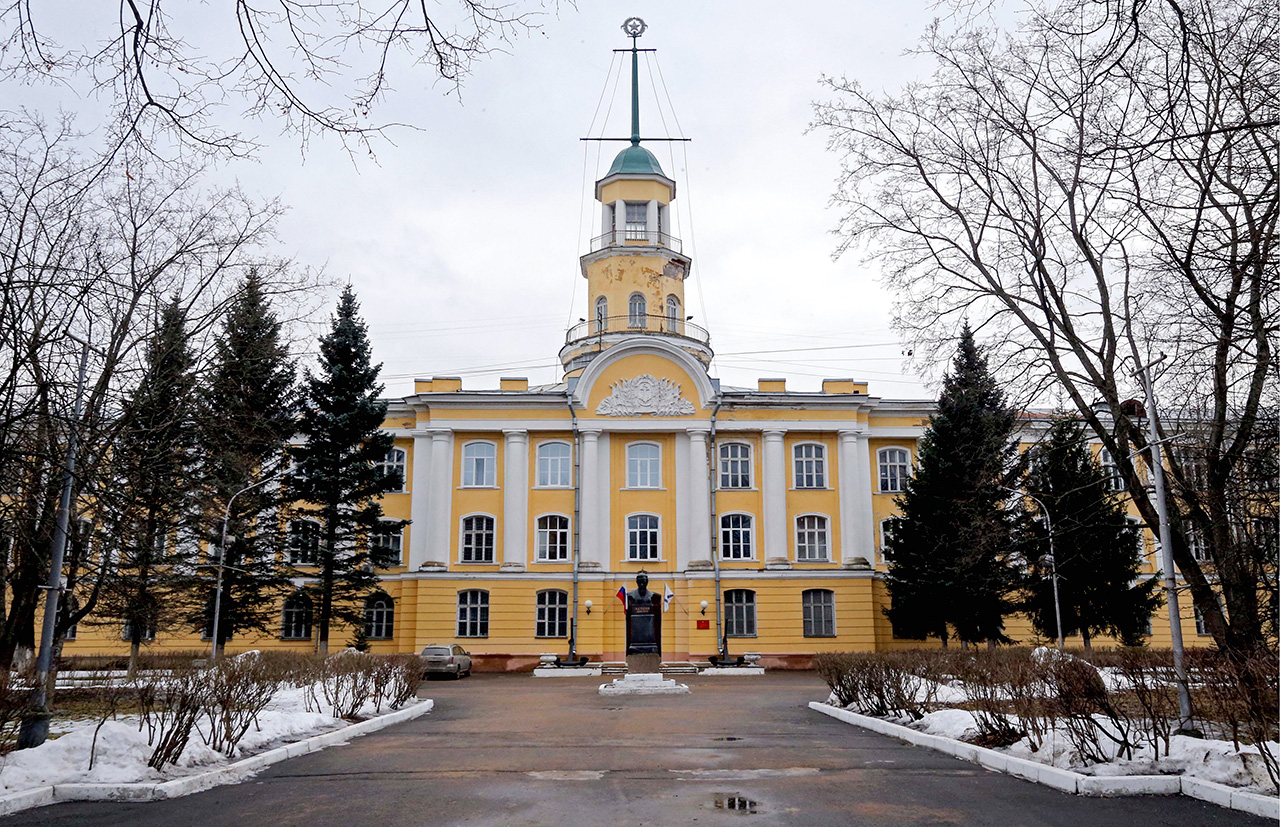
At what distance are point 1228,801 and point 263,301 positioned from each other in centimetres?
1793

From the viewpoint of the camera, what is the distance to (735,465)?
4219 cm

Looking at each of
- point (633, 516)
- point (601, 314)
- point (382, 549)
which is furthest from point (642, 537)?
point (601, 314)

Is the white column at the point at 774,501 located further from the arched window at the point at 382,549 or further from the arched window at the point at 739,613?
the arched window at the point at 382,549

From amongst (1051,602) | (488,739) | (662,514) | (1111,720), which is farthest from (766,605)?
(1111,720)

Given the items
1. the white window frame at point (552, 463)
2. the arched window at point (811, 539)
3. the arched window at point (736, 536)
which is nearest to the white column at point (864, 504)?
the arched window at point (811, 539)

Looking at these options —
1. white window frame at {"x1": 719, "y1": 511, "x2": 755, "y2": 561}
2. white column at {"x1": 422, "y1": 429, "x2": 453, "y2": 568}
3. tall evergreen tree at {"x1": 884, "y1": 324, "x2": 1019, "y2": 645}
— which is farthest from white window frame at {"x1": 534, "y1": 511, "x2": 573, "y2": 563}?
tall evergreen tree at {"x1": 884, "y1": 324, "x2": 1019, "y2": 645}

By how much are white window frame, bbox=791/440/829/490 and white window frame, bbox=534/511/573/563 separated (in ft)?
30.5

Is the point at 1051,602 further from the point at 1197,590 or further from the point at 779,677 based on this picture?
the point at 1197,590

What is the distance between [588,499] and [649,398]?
4756 mm

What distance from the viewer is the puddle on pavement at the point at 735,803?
891cm

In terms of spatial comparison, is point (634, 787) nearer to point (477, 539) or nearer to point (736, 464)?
point (477, 539)

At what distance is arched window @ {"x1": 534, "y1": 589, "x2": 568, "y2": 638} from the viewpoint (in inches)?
1572

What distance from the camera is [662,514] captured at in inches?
1634

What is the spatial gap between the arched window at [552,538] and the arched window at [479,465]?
2.64 metres
